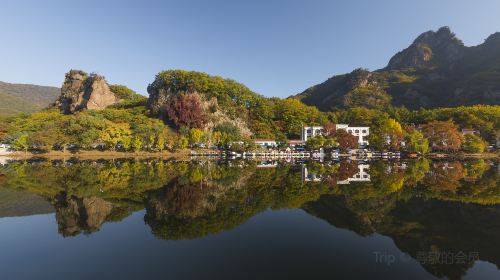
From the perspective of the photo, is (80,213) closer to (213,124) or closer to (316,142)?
(316,142)

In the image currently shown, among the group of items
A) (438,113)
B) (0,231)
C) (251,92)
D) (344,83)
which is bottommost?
(0,231)

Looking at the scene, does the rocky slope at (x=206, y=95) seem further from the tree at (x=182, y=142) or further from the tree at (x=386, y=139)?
the tree at (x=386, y=139)

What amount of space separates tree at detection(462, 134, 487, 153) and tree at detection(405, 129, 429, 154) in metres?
12.6

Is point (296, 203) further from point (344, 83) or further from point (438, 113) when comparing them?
point (344, 83)

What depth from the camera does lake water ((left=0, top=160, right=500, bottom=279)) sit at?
1142cm

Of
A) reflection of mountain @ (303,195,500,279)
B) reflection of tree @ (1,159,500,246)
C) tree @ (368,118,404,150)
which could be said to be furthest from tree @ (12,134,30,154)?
tree @ (368,118,404,150)

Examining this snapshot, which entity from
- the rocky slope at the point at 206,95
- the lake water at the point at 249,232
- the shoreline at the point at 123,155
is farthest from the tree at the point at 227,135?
the lake water at the point at 249,232

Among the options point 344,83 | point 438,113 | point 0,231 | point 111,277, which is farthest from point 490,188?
point 344,83

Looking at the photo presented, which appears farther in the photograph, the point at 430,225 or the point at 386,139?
the point at 386,139

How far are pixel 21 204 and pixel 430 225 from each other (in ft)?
95.2

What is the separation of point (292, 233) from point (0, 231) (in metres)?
16.8

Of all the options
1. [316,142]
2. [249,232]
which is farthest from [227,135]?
[249,232]

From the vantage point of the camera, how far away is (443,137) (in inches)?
3130

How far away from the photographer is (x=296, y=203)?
22516mm
